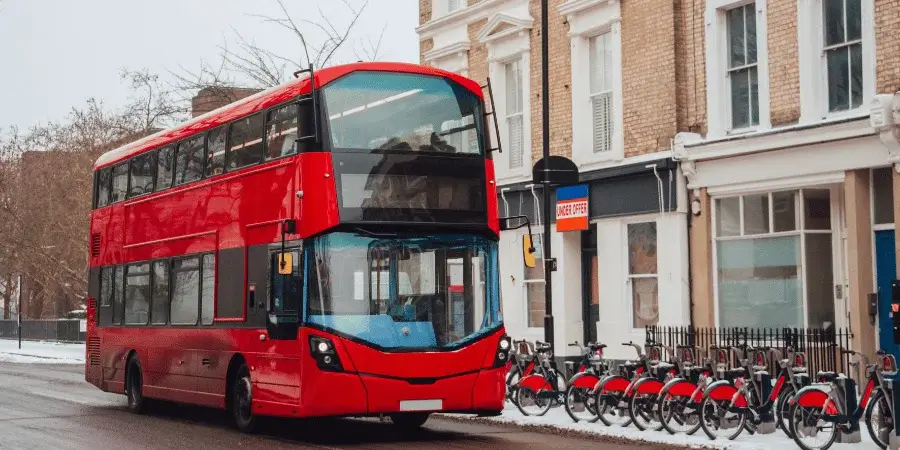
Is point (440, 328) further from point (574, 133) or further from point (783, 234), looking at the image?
point (574, 133)

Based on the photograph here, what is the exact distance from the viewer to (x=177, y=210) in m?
18.6

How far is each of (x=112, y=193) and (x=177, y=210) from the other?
3536 millimetres

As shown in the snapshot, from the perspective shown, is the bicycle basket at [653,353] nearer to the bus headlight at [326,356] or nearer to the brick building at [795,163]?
the brick building at [795,163]

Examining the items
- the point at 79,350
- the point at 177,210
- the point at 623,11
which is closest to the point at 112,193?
the point at 177,210

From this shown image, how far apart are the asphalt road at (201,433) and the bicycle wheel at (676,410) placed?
99 centimetres

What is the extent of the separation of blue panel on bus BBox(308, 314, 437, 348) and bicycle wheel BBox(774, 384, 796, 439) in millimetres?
3894

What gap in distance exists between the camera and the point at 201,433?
54.6ft

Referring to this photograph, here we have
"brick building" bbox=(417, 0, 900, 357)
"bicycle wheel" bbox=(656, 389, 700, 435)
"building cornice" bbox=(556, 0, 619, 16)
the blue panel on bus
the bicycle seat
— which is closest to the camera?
the bicycle seat

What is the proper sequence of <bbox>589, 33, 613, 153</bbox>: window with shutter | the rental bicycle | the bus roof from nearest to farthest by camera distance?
1. the rental bicycle
2. the bus roof
3. <bbox>589, 33, 613, 153</bbox>: window with shutter

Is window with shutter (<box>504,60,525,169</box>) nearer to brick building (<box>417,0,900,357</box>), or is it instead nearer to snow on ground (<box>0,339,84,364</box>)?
brick building (<box>417,0,900,357</box>)

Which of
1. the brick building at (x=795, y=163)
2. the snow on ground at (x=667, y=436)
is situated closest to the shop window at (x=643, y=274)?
the brick building at (x=795, y=163)

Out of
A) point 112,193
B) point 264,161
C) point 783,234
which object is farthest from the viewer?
point 112,193

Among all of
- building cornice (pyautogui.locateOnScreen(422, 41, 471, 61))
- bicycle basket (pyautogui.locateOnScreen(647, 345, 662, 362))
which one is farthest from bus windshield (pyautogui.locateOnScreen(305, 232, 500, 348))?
building cornice (pyautogui.locateOnScreen(422, 41, 471, 61))

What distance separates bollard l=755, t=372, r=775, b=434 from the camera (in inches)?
587
